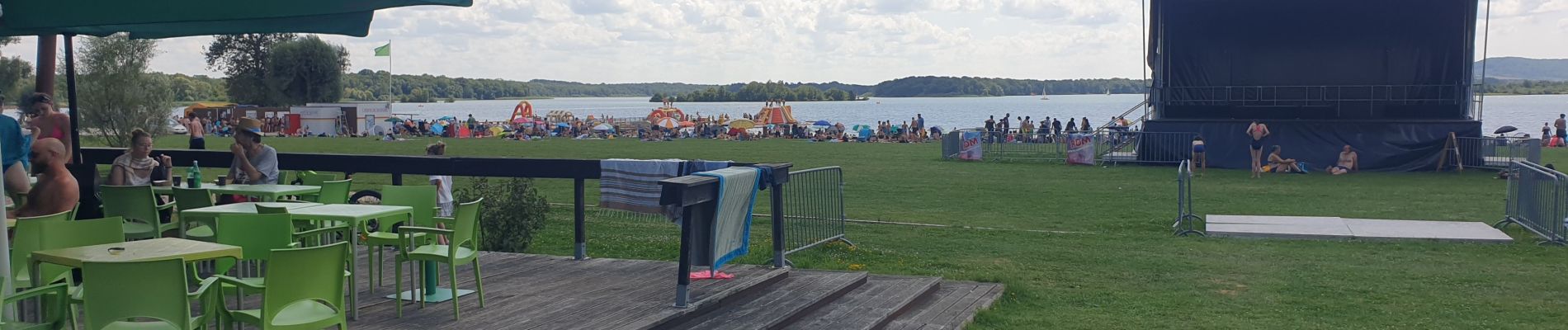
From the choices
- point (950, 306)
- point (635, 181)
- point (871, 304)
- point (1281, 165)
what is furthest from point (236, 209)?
point (1281, 165)

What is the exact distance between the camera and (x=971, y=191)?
18.9 metres

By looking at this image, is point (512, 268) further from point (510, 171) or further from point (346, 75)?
point (346, 75)

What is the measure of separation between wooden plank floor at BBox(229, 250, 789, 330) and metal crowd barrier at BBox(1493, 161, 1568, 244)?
27.7ft

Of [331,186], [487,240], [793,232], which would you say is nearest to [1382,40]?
[793,232]

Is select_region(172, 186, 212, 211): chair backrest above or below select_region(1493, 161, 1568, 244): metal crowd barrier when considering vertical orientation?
above

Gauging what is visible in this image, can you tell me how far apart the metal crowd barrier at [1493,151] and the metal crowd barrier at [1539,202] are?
1023cm

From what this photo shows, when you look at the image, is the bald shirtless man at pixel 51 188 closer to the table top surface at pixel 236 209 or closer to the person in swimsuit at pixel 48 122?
the table top surface at pixel 236 209

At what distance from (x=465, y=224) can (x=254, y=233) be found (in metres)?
1.18

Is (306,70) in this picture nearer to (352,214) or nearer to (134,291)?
(352,214)

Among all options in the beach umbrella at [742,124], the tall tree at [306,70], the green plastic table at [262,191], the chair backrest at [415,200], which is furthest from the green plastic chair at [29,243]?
the tall tree at [306,70]

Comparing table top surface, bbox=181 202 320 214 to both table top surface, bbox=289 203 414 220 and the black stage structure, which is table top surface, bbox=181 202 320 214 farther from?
the black stage structure

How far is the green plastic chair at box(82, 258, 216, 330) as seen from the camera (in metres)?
4.37

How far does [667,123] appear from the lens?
1998 inches

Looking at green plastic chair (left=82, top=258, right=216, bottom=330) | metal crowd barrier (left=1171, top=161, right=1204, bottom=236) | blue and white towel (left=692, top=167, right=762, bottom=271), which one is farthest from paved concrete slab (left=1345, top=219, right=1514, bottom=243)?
green plastic chair (left=82, top=258, right=216, bottom=330)
